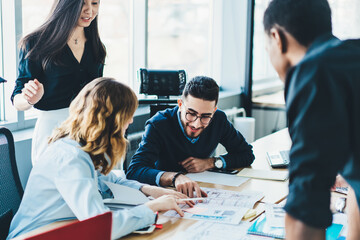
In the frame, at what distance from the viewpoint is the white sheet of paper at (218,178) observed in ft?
7.06

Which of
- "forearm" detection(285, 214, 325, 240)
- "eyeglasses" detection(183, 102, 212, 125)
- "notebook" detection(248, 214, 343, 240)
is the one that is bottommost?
"notebook" detection(248, 214, 343, 240)

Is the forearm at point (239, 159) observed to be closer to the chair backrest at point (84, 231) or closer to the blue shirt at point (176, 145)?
the blue shirt at point (176, 145)

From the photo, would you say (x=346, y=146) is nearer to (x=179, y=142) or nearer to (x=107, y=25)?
(x=179, y=142)

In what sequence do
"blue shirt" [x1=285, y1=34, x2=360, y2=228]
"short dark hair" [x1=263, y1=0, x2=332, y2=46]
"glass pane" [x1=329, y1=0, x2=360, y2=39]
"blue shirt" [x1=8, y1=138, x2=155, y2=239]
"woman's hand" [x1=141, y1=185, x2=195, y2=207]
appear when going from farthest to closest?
1. "glass pane" [x1=329, y1=0, x2=360, y2=39]
2. "woman's hand" [x1=141, y1=185, x2=195, y2=207]
3. "blue shirt" [x1=8, y1=138, x2=155, y2=239]
4. "short dark hair" [x1=263, y1=0, x2=332, y2=46]
5. "blue shirt" [x1=285, y1=34, x2=360, y2=228]

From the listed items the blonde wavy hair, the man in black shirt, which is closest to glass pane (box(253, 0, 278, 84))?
the blonde wavy hair

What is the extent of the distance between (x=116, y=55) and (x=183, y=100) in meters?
1.54

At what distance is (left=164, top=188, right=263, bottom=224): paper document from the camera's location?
1665 mm

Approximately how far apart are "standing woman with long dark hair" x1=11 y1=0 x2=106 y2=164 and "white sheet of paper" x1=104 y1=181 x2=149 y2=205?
72 cm

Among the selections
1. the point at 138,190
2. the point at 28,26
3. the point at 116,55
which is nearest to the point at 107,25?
the point at 116,55

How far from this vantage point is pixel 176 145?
2.45 metres

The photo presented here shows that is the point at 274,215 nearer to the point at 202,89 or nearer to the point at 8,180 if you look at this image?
the point at 202,89

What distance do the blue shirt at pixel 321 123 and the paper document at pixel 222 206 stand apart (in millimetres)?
743

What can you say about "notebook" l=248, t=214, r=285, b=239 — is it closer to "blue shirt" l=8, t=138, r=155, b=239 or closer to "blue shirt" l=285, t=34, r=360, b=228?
"blue shirt" l=8, t=138, r=155, b=239

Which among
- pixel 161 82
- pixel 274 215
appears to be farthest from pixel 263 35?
pixel 274 215
